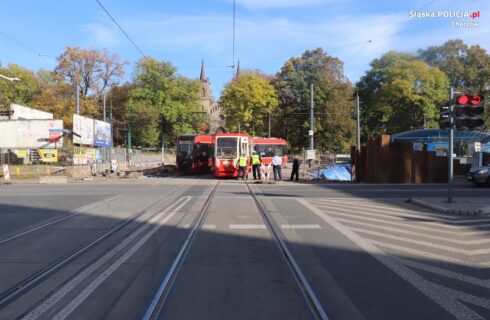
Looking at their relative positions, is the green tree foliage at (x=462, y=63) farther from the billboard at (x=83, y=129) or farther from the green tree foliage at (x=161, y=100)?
the billboard at (x=83, y=129)

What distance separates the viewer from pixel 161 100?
80250 millimetres

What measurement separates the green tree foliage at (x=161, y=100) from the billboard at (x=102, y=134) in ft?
110

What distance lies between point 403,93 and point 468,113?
53666mm

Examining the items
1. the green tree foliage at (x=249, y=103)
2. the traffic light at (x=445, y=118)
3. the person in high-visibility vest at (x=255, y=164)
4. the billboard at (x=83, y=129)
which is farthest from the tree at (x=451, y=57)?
the traffic light at (x=445, y=118)

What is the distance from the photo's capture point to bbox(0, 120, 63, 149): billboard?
48.2 m

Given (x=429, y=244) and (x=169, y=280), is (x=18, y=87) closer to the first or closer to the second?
(x=429, y=244)

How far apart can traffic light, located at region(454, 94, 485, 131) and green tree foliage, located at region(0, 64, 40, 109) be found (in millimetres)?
78206

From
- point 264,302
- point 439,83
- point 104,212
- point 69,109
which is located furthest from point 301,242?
point 69,109

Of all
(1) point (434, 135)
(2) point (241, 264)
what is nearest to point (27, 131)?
(1) point (434, 135)

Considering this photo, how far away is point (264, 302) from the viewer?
18.1ft

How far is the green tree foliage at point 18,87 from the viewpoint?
80.2m

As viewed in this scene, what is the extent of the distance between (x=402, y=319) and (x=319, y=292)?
116cm

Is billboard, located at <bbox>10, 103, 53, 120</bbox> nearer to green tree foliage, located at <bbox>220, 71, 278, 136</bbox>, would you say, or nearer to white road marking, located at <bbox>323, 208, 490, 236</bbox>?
green tree foliage, located at <bbox>220, 71, 278, 136</bbox>

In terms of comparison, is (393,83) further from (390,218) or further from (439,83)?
(390,218)
